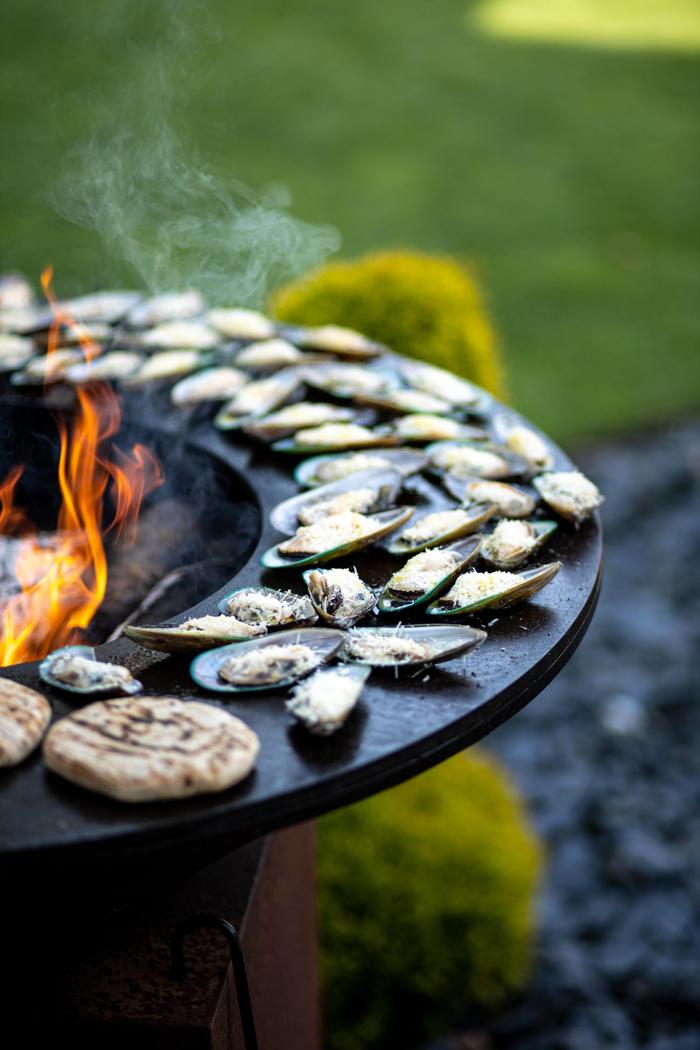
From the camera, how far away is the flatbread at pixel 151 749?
0.95 meters

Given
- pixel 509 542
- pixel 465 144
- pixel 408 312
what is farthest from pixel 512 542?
pixel 465 144

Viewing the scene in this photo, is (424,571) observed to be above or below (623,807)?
above

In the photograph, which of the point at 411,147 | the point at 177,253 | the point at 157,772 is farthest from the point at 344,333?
the point at 411,147

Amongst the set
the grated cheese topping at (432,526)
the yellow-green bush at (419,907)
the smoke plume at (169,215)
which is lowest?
the yellow-green bush at (419,907)

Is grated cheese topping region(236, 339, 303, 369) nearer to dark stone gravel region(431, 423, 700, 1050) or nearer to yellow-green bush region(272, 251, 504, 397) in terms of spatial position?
yellow-green bush region(272, 251, 504, 397)

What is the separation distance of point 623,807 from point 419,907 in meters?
1.14

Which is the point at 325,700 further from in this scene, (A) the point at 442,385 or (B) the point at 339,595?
(A) the point at 442,385

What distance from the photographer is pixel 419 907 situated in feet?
8.22

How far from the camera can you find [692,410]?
18.7 ft

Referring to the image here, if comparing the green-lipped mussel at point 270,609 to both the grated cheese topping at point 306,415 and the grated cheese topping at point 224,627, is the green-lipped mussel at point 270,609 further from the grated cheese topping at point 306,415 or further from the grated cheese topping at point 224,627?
the grated cheese topping at point 306,415

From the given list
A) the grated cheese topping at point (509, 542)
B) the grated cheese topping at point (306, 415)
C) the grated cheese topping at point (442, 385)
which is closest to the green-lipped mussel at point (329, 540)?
the grated cheese topping at point (509, 542)

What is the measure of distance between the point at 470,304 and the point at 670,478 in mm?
2476

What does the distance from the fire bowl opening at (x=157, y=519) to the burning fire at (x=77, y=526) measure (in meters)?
0.02

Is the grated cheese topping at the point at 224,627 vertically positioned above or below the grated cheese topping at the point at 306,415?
below
